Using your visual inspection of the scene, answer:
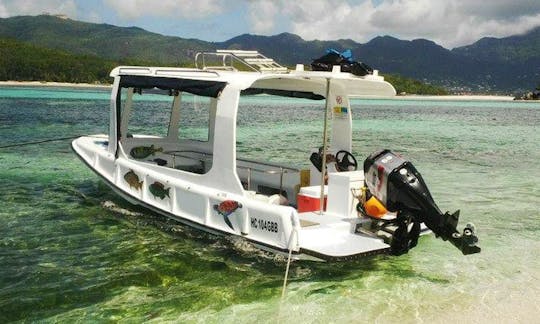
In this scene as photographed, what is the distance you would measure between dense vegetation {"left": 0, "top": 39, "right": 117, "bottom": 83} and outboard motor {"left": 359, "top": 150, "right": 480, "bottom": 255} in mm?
123873

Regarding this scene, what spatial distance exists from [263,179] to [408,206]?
365 cm

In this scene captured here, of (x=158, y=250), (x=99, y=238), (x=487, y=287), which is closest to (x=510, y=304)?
(x=487, y=287)

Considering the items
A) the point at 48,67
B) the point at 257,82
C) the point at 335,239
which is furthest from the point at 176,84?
the point at 48,67

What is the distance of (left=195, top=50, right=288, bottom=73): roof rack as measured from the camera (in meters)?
7.87

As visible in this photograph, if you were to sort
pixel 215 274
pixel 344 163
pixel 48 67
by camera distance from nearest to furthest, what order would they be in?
pixel 215 274 → pixel 344 163 → pixel 48 67

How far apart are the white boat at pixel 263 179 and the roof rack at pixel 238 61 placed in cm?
2

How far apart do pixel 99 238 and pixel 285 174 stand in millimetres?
3053

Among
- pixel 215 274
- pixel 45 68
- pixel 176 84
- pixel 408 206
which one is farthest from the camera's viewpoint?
pixel 45 68

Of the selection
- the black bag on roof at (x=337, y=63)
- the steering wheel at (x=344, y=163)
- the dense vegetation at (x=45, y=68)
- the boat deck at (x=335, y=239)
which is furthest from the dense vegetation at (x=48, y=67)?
the boat deck at (x=335, y=239)

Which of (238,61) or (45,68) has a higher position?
(45,68)

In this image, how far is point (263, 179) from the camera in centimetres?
927

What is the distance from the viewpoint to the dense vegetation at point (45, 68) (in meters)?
119

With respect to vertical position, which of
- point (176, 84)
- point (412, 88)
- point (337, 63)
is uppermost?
point (337, 63)

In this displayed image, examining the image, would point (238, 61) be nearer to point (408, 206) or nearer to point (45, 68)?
point (408, 206)
